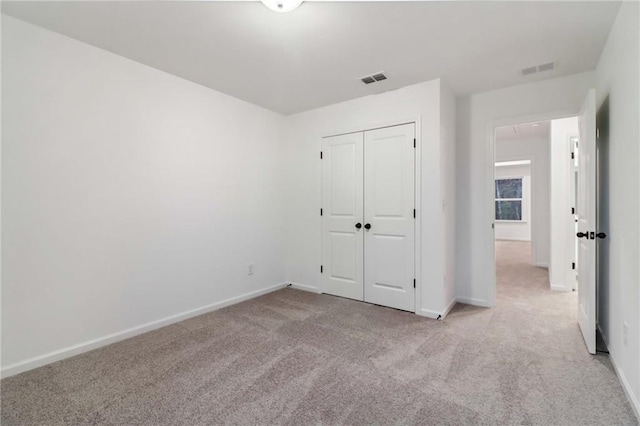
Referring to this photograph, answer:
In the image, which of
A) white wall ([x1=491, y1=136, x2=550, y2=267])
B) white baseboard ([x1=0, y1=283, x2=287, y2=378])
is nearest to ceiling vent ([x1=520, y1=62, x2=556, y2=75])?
white wall ([x1=491, y1=136, x2=550, y2=267])

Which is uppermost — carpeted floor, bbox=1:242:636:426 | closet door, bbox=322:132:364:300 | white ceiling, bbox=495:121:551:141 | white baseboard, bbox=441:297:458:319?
white ceiling, bbox=495:121:551:141

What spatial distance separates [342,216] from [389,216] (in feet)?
2.20

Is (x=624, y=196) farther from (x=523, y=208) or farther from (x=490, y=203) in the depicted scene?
(x=523, y=208)

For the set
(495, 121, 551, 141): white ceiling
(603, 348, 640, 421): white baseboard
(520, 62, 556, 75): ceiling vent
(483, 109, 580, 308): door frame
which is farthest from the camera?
(495, 121, 551, 141): white ceiling

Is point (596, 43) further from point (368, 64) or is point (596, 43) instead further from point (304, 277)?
point (304, 277)

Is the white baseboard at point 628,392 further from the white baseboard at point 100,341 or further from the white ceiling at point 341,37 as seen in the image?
the white baseboard at point 100,341

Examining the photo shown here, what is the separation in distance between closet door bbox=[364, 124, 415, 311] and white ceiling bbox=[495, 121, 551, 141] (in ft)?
10.9

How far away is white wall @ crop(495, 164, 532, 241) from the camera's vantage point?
31.8 ft

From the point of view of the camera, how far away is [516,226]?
32.6ft

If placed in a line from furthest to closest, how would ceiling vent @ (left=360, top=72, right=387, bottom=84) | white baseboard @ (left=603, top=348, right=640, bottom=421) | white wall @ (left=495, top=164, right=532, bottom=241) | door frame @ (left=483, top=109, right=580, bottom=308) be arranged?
white wall @ (left=495, top=164, right=532, bottom=241) → door frame @ (left=483, top=109, right=580, bottom=308) → ceiling vent @ (left=360, top=72, right=387, bottom=84) → white baseboard @ (left=603, top=348, right=640, bottom=421)

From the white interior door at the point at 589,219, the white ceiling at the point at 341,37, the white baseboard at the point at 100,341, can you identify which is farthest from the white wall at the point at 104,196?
the white interior door at the point at 589,219

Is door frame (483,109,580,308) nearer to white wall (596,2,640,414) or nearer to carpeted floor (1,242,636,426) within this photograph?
carpeted floor (1,242,636,426)

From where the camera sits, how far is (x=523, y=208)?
32.2 ft

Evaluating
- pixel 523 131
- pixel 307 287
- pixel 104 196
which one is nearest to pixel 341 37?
pixel 104 196
